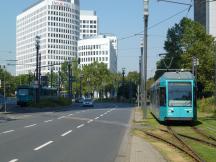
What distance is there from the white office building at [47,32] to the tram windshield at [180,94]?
12623 cm

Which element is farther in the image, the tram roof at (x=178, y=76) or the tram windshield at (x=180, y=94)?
the tram roof at (x=178, y=76)

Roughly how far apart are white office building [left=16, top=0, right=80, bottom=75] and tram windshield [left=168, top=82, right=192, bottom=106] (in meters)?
126

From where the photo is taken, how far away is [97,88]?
→ 15988cm

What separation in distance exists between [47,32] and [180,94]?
145968mm

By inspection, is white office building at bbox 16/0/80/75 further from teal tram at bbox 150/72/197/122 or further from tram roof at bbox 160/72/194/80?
teal tram at bbox 150/72/197/122

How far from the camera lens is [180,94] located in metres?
31.0

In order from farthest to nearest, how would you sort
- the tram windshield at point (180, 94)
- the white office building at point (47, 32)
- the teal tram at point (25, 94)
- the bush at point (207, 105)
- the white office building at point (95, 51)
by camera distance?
the white office building at point (47, 32)
the white office building at point (95, 51)
the teal tram at point (25, 94)
the bush at point (207, 105)
the tram windshield at point (180, 94)

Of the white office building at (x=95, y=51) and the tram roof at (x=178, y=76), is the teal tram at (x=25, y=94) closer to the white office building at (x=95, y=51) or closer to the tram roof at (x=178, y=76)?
the tram roof at (x=178, y=76)

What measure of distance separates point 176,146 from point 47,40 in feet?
524

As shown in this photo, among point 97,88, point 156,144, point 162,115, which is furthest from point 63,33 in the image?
point 156,144

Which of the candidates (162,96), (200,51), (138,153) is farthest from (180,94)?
(200,51)

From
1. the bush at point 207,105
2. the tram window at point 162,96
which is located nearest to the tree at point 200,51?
the bush at point 207,105

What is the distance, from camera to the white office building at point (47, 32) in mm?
164500

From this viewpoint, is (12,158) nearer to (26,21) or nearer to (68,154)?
(68,154)
